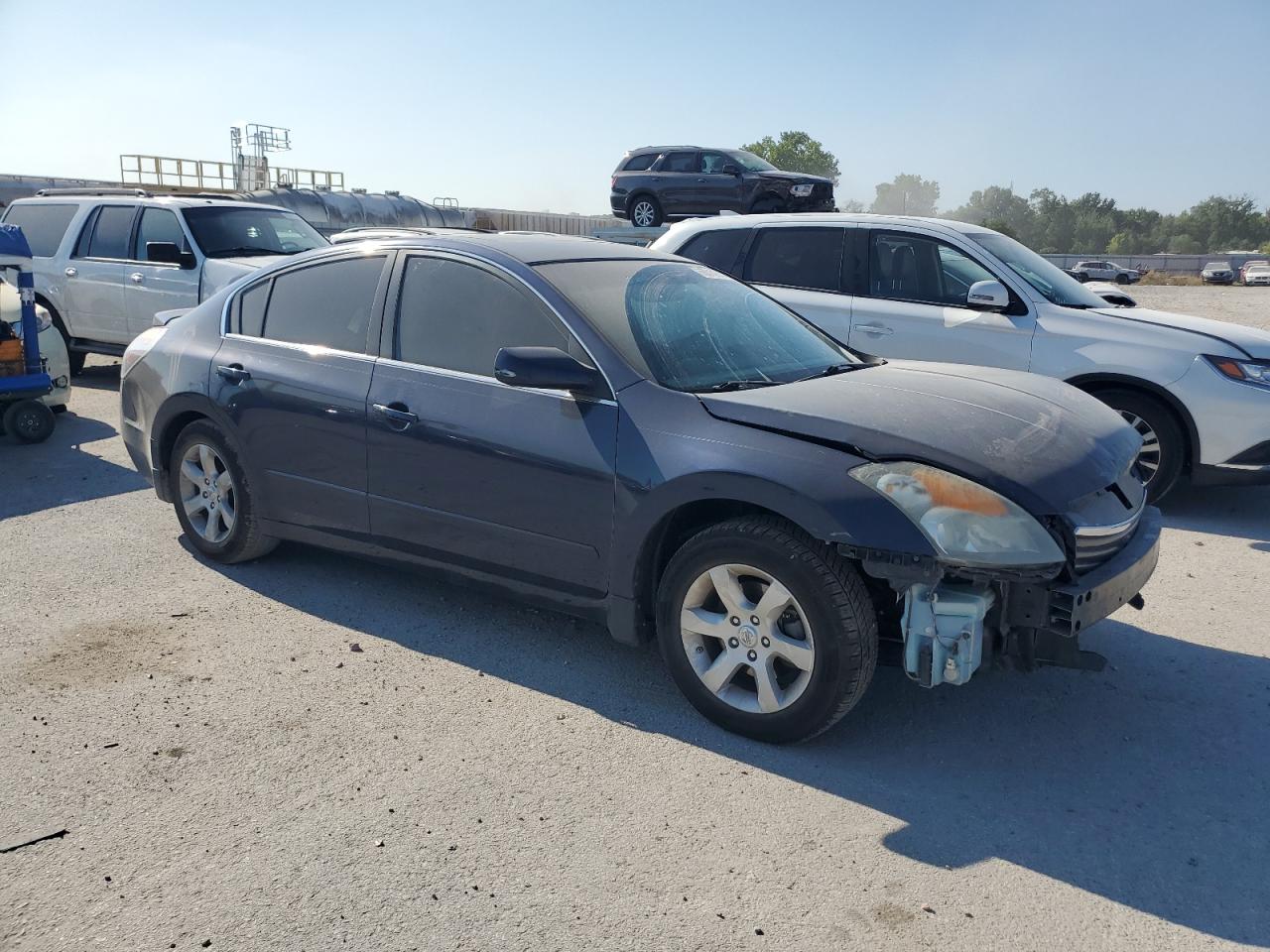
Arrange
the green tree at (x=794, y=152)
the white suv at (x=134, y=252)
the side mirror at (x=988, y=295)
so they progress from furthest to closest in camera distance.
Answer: the green tree at (x=794, y=152) < the white suv at (x=134, y=252) < the side mirror at (x=988, y=295)

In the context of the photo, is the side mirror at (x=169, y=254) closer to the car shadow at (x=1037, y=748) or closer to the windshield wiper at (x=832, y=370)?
the car shadow at (x=1037, y=748)

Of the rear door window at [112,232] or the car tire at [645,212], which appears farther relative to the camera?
the car tire at [645,212]

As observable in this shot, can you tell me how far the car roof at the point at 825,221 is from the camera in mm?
7680

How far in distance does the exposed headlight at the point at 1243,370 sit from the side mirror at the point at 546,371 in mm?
4619

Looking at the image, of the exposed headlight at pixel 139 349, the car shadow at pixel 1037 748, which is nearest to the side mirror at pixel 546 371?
the car shadow at pixel 1037 748

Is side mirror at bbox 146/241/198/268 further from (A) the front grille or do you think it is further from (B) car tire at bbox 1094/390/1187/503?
(A) the front grille

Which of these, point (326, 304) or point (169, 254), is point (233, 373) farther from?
point (169, 254)

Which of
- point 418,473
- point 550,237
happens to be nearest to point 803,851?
point 418,473

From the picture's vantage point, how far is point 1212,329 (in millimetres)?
7004

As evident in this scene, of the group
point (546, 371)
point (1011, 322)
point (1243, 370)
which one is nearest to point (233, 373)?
point (546, 371)

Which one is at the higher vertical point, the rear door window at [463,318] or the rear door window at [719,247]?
the rear door window at [719,247]

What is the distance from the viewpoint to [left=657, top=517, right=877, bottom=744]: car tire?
3436 millimetres

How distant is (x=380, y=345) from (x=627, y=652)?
1.74m

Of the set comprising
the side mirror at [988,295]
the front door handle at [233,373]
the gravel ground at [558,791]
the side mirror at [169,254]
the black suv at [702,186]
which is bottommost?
the gravel ground at [558,791]
